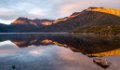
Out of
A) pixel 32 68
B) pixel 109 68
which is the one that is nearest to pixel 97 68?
pixel 109 68

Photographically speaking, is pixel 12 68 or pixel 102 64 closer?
pixel 12 68

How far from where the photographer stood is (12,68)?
52.0 metres

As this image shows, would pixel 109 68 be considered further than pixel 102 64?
No

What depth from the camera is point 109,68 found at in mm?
51688

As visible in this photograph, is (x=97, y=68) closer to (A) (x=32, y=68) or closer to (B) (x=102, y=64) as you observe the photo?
(B) (x=102, y=64)

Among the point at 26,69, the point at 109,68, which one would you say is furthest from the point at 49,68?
the point at 109,68

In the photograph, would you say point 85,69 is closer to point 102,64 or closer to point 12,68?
point 102,64

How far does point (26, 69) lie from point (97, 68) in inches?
664

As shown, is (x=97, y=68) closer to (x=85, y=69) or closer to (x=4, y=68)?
(x=85, y=69)

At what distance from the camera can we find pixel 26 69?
52.4m

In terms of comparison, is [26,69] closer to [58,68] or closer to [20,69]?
[20,69]

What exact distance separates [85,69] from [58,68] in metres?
6.58

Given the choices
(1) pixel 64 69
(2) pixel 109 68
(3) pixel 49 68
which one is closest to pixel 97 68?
(2) pixel 109 68

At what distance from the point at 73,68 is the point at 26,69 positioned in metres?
11.4
